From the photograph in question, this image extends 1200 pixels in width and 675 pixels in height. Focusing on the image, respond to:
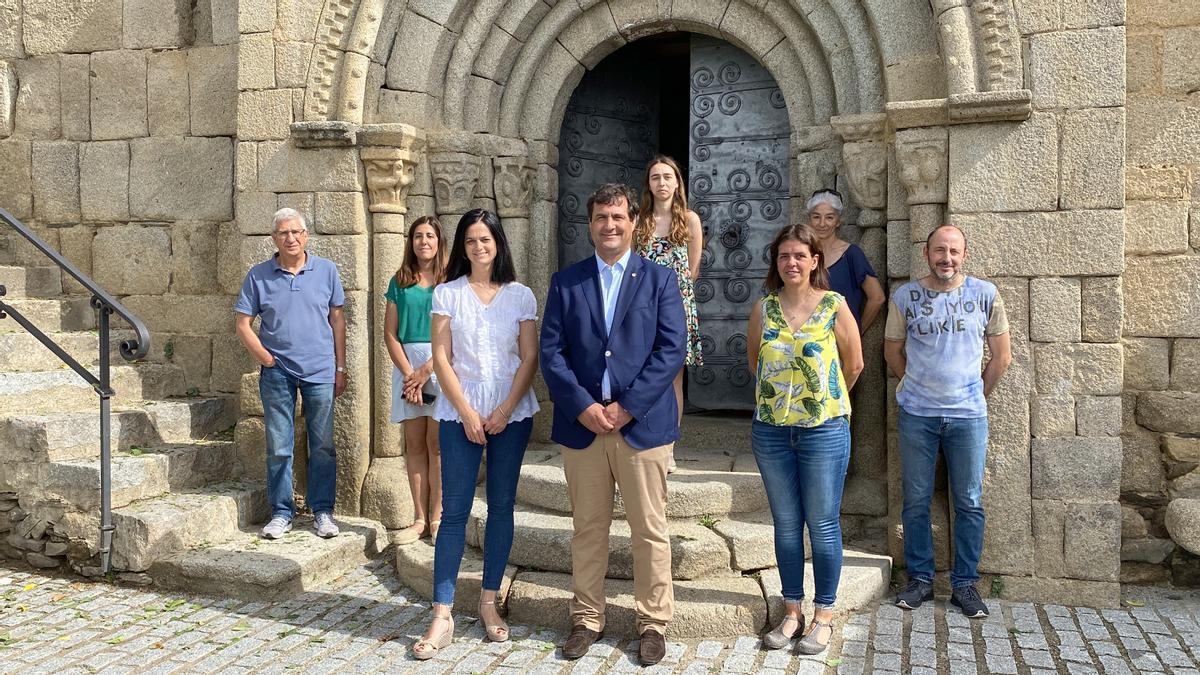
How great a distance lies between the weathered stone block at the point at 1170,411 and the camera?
4555mm

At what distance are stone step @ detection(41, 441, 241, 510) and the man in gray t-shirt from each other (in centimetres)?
374

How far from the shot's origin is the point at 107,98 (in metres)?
6.30

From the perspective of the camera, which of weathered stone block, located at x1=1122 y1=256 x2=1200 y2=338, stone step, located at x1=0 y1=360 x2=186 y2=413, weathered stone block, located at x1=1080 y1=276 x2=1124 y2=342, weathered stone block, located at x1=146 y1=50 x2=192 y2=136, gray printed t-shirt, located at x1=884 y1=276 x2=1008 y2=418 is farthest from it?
weathered stone block, located at x1=146 y1=50 x2=192 y2=136

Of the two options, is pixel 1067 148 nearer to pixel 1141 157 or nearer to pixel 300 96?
pixel 1141 157

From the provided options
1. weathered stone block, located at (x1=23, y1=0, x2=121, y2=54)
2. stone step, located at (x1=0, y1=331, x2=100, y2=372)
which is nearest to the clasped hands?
stone step, located at (x1=0, y1=331, x2=100, y2=372)

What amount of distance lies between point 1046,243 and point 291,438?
3867 mm

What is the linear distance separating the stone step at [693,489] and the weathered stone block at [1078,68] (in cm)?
228

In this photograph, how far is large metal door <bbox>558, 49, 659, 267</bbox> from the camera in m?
6.30

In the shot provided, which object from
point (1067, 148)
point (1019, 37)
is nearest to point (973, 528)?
point (1067, 148)

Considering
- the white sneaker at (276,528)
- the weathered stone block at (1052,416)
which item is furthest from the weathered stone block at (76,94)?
the weathered stone block at (1052,416)

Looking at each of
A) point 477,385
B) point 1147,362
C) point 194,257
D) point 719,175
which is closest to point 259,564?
point 477,385

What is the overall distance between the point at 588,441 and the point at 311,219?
105 inches

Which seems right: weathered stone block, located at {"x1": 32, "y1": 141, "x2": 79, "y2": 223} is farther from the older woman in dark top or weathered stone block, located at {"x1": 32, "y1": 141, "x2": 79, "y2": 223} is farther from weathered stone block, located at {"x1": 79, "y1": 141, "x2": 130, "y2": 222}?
the older woman in dark top

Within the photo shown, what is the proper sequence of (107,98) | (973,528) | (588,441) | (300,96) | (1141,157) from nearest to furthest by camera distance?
1. (588,441)
2. (973,528)
3. (1141,157)
4. (300,96)
5. (107,98)
